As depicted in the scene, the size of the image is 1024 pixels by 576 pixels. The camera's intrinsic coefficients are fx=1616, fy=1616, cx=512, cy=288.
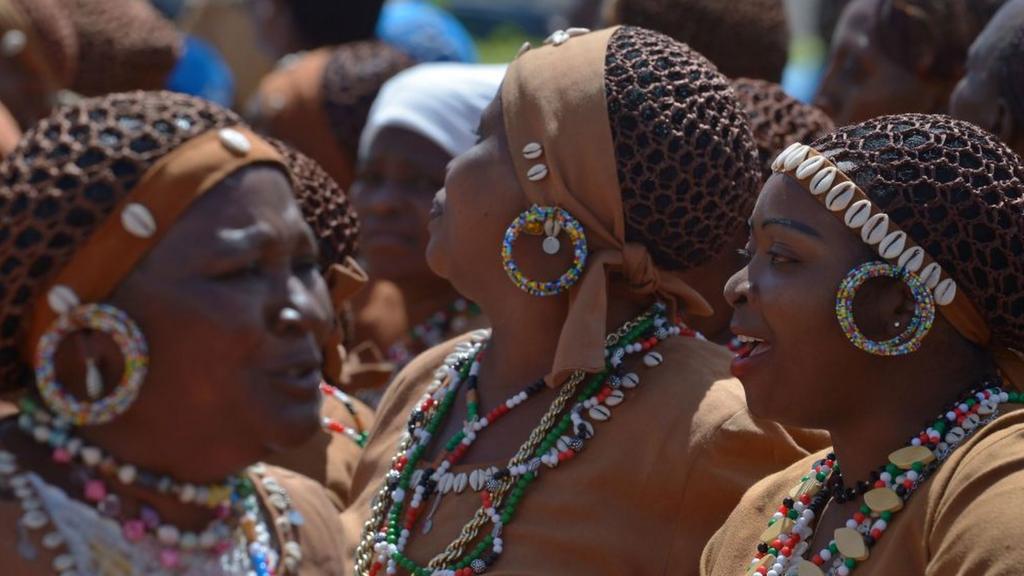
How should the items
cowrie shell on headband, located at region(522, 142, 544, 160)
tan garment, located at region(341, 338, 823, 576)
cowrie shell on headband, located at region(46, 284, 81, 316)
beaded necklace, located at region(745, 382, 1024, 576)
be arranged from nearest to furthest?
beaded necklace, located at region(745, 382, 1024, 576)
cowrie shell on headband, located at region(46, 284, 81, 316)
tan garment, located at region(341, 338, 823, 576)
cowrie shell on headband, located at region(522, 142, 544, 160)

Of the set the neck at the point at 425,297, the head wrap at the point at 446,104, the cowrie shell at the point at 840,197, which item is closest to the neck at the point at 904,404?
the cowrie shell at the point at 840,197

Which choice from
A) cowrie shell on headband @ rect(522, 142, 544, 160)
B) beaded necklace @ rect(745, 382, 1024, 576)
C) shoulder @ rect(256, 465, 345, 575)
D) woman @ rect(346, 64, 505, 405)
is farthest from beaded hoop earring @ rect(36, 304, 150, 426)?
woman @ rect(346, 64, 505, 405)

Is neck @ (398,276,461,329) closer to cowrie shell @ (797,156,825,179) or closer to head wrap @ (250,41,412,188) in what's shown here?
head wrap @ (250,41,412,188)

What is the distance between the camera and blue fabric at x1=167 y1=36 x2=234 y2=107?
9.73m

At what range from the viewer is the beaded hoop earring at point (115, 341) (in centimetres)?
337

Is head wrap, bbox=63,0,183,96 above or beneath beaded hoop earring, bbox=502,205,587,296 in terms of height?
beneath

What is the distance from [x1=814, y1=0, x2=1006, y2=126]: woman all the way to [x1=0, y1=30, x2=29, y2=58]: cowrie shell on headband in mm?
3376

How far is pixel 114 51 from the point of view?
8242mm

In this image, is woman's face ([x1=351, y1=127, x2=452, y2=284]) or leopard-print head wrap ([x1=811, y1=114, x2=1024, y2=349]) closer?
leopard-print head wrap ([x1=811, y1=114, x2=1024, y2=349])

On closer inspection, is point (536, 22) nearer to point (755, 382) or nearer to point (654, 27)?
point (654, 27)

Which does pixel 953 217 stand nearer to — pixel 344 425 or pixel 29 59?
pixel 344 425

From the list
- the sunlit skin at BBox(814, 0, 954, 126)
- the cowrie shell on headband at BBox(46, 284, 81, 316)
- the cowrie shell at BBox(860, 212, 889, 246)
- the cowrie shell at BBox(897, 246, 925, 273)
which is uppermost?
the cowrie shell at BBox(860, 212, 889, 246)

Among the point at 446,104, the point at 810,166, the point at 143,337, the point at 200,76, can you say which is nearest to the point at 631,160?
→ the point at 810,166

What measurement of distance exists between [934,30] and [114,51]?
166 inches
